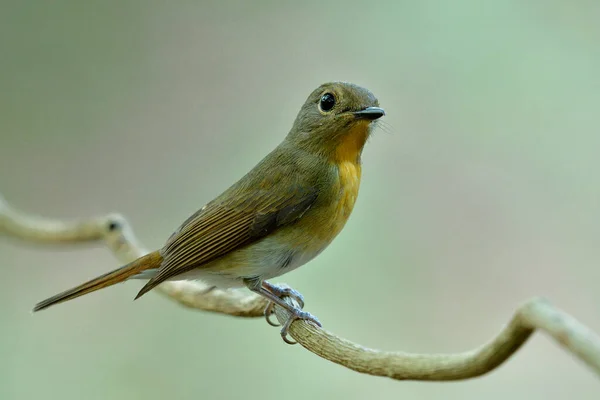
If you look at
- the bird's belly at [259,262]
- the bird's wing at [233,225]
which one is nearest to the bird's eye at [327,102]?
the bird's wing at [233,225]

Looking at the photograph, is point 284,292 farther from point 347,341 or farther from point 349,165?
point 347,341

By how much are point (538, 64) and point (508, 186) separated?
86 cm

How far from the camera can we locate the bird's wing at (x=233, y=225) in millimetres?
2902

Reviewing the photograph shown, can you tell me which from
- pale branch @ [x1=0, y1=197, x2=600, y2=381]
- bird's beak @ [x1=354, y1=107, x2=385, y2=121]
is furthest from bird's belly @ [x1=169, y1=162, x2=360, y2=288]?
bird's beak @ [x1=354, y1=107, x2=385, y2=121]

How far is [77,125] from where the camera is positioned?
6258 millimetres

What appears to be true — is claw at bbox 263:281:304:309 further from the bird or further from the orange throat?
the orange throat

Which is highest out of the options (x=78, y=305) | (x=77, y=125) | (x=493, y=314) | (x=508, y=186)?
(x=77, y=125)

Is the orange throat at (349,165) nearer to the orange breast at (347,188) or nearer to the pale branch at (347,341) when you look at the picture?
the orange breast at (347,188)

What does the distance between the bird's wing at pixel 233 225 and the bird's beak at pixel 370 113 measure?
1.18 feet

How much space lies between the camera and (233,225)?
9.95 ft

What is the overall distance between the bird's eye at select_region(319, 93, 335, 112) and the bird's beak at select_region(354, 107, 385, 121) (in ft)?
0.55

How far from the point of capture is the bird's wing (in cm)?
290

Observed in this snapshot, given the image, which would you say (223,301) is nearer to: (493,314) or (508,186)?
(493,314)

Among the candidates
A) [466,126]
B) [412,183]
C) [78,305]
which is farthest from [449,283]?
[78,305]
